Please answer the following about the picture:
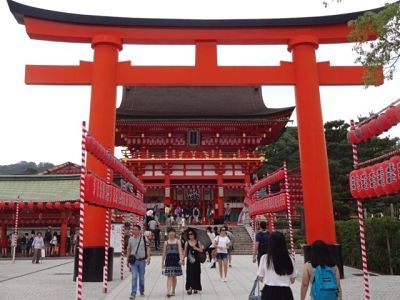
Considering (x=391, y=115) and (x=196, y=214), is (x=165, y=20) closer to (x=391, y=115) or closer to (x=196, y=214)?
(x=391, y=115)

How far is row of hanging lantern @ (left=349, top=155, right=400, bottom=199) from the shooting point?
20.2ft

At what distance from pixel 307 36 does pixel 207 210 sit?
60.5ft

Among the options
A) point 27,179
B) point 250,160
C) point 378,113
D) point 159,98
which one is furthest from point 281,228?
point 378,113

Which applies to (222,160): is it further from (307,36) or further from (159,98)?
(307,36)

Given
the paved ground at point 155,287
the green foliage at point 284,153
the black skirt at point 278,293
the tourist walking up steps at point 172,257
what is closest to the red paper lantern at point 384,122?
the black skirt at point 278,293

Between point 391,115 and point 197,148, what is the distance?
2289 centimetres

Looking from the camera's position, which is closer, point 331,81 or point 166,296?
point 166,296

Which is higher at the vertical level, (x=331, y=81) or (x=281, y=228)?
(x=331, y=81)

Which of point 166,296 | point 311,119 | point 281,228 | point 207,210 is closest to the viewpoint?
point 166,296

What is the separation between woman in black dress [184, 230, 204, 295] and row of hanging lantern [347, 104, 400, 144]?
3.96 meters

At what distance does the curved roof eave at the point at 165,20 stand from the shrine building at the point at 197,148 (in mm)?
15486

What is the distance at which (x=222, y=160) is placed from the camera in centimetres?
2742

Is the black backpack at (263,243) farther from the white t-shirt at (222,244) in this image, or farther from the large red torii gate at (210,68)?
the large red torii gate at (210,68)

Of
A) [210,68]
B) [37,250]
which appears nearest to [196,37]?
[210,68]
